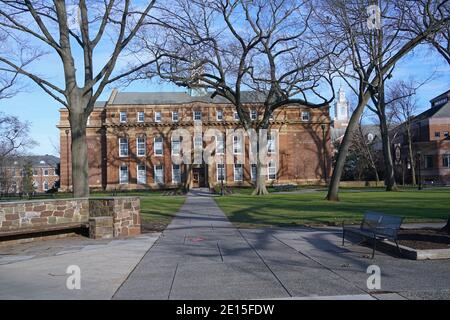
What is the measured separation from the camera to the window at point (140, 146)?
223ft

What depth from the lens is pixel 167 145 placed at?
223 ft

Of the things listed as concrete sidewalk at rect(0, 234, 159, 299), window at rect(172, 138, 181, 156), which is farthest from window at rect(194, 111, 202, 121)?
concrete sidewalk at rect(0, 234, 159, 299)

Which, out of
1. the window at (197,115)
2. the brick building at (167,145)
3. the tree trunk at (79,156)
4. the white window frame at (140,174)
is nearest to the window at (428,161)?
the brick building at (167,145)

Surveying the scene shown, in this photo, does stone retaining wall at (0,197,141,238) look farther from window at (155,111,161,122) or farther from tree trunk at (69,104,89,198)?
window at (155,111,161,122)

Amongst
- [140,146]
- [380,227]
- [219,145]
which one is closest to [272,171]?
[219,145]

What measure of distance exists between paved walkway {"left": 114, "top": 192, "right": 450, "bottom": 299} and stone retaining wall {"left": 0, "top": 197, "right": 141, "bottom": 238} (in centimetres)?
215

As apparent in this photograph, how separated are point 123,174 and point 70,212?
53486 millimetres

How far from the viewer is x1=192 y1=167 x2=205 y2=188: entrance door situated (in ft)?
227

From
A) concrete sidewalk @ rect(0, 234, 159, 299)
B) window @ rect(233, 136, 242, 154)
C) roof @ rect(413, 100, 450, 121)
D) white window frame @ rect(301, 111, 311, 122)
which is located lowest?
concrete sidewalk @ rect(0, 234, 159, 299)

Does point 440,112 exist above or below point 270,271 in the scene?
above

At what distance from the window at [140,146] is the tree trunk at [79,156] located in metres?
47.5

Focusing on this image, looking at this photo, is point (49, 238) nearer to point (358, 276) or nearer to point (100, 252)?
point (100, 252)

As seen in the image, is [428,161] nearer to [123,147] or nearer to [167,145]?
[167,145]

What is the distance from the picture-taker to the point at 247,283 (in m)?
8.05
